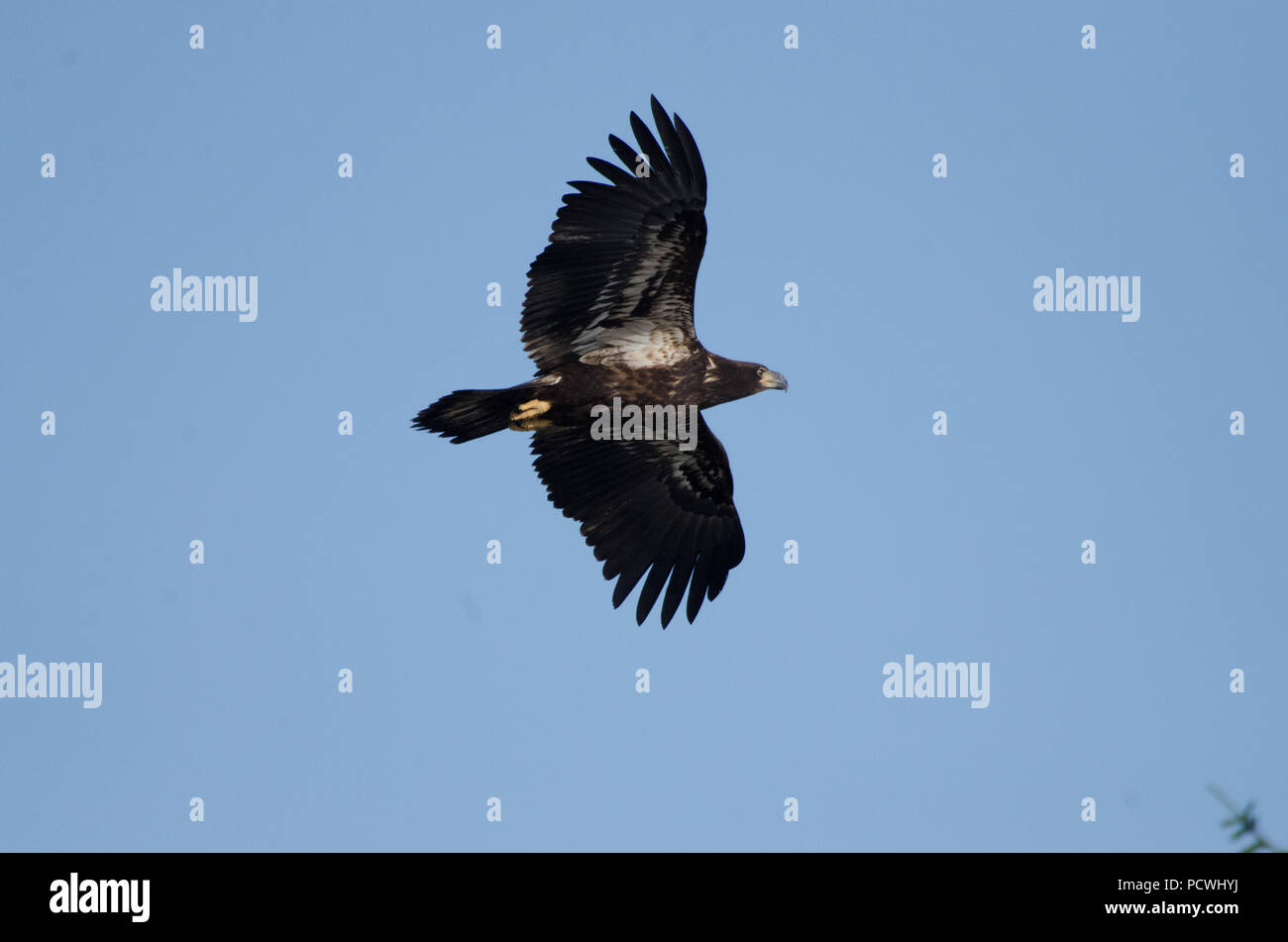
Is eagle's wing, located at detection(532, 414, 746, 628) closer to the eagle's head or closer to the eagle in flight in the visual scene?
the eagle in flight

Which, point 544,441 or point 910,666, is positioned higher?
point 544,441

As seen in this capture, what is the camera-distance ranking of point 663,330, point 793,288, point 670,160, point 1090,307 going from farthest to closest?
point 1090,307 → point 793,288 → point 663,330 → point 670,160

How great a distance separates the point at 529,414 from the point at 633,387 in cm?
97

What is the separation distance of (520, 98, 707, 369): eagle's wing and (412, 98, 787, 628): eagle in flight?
11 mm

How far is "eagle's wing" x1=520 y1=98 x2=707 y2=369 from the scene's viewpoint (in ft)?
40.6

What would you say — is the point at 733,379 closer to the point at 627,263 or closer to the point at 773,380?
the point at 773,380

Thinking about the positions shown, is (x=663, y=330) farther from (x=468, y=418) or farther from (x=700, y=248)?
(x=468, y=418)

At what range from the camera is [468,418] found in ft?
41.3

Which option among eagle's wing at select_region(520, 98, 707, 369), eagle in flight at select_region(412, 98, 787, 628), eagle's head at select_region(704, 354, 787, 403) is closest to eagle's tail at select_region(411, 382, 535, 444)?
eagle in flight at select_region(412, 98, 787, 628)

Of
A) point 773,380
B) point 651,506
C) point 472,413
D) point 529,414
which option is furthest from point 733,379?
point 472,413
